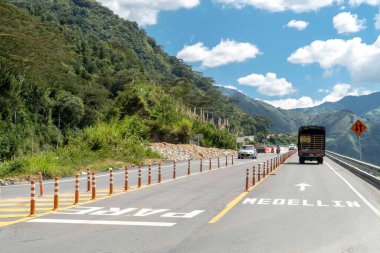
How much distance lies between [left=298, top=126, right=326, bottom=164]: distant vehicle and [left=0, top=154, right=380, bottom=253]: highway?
31465mm

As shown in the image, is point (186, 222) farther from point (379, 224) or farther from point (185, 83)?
point (185, 83)

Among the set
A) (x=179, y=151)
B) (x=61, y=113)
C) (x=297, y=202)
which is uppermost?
(x=61, y=113)

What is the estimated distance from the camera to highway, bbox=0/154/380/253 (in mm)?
9000

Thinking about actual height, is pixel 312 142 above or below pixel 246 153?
above

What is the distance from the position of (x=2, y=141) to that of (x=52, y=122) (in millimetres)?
28338

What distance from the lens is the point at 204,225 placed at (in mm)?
11273

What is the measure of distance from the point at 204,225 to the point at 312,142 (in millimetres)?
39717

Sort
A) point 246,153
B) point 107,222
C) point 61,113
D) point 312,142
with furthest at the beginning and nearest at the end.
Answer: point 61,113 < point 246,153 < point 312,142 < point 107,222

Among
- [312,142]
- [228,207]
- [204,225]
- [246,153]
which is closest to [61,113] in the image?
[246,153]

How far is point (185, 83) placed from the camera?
5044 inches

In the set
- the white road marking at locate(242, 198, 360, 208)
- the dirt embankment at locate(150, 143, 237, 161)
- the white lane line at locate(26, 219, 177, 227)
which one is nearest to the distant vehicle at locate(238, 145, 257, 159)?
the dirt embankment at locate(150, 143, 237, 161)

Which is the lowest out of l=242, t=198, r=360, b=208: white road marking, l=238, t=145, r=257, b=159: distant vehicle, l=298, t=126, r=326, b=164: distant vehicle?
l=242, t=198, r=360, b=208: white road marking

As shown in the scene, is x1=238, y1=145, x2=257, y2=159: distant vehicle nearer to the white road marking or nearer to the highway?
the highway

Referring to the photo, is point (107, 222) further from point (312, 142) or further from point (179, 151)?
point (179, 151)
